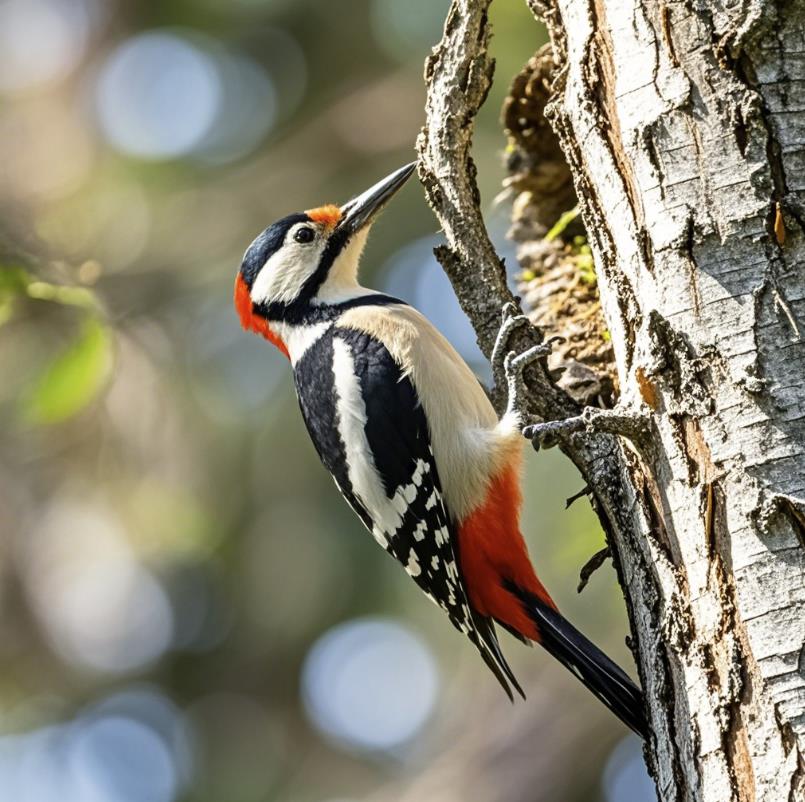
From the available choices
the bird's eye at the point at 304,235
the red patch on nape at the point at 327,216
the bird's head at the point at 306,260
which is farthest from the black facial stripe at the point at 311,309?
the red patch on nape at the point at 327,216

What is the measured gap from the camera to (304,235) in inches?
193

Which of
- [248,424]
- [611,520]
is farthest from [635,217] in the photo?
[248,424]

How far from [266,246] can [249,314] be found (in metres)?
→ 0.33

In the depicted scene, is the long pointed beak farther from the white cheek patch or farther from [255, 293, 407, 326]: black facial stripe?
[255, 293, 407, 326]: black facial stripe

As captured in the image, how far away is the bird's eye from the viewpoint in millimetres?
4891

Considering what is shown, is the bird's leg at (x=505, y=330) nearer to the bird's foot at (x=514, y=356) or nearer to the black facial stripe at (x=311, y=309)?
the bird's foot at (x=514, y=356)

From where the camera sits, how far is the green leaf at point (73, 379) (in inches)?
186

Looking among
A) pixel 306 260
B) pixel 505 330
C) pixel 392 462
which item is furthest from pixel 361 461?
pixel 306 260

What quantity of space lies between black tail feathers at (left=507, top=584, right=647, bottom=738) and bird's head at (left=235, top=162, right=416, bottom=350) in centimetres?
159

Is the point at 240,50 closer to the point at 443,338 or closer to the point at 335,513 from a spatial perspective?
the point at 335,513

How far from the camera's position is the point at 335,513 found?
31.8ft

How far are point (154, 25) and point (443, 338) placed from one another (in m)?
6.13

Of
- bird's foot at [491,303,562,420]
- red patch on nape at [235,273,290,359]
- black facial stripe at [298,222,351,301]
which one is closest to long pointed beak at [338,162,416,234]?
black facial stripe at [298,222,351,301]

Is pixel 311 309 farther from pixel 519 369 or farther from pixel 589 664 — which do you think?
pixel 589 664
